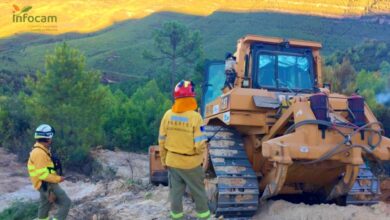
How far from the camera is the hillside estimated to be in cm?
5325

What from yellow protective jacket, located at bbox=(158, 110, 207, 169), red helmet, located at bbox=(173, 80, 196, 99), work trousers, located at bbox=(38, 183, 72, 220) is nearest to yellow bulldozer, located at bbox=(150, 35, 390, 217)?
yellow protective jacket, located at bbox=(158, 110, 207, 169)

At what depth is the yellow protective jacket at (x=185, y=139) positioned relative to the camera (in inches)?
254

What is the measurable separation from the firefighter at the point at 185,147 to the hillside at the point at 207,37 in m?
43.0

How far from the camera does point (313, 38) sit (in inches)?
2060

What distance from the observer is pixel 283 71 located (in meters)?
8.56

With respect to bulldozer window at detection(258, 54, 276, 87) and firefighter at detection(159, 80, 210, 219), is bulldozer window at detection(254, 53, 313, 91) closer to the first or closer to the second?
bulldozer window at detection(258, 54, 276, 87)

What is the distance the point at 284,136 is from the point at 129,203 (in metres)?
4.03

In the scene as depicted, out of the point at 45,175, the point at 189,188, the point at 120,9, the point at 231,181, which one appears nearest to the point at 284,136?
the point at 231,181

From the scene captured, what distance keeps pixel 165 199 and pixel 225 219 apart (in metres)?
2.34

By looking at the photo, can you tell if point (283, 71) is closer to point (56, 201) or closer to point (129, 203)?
point (129, 203)

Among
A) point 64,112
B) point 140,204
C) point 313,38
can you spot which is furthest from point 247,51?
point 313,38

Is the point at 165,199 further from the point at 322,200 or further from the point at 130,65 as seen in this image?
the point at 130,65

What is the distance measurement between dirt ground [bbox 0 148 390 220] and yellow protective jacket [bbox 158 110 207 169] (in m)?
1.54

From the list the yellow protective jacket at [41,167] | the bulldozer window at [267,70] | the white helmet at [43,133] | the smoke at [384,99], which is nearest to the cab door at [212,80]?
the bulldozer window at [267,70]
